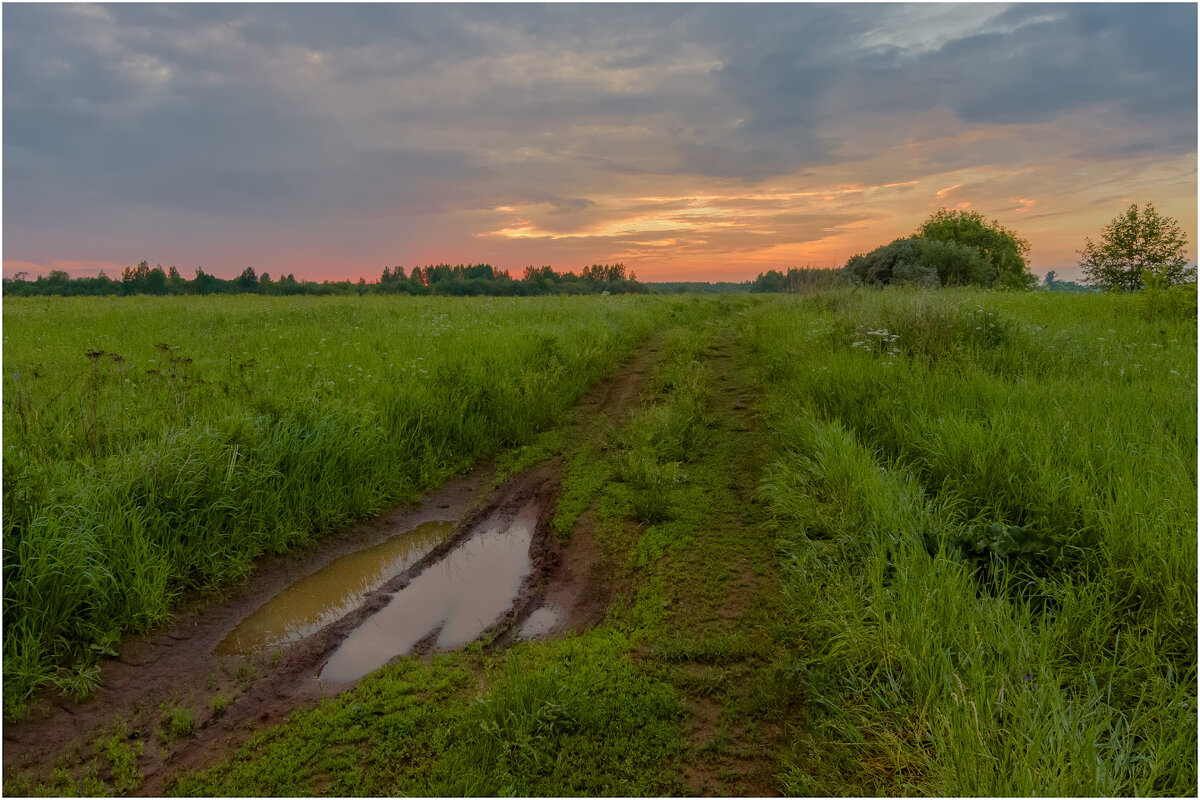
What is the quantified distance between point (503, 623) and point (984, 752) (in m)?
2.65

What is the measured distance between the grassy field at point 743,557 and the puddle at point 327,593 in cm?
48

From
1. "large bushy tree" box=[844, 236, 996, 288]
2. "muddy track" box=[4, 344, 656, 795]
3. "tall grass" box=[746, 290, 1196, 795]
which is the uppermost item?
"large bushy tree" box=[844, 236, 996, 288]

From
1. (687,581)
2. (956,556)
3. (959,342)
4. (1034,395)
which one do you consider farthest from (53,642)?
(959,342)

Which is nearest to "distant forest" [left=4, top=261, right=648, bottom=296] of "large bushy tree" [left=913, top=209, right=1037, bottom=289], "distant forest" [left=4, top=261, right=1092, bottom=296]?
"distant forest" [left=4, top=261, right=1092, bottom=296]

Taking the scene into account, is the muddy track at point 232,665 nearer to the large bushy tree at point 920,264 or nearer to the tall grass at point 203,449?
the tall grass at point 203,449

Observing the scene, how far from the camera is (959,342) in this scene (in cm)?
811

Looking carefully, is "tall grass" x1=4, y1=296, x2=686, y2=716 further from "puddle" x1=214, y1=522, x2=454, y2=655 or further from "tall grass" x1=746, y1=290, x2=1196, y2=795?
"tall grass" x1=746, y1=290, x2=1196, y2=795

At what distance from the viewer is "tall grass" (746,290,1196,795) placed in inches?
90.0

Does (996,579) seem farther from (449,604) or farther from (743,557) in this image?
(449,604)

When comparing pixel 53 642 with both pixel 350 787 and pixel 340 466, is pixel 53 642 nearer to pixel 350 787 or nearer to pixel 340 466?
pixel 350 787

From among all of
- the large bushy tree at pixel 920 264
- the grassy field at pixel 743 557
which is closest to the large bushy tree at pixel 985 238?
the large bushy tree at pixel 920 264

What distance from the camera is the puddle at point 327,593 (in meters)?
3.77

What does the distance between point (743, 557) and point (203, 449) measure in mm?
4281

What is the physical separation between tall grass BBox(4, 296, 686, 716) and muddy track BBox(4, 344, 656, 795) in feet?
0.49
